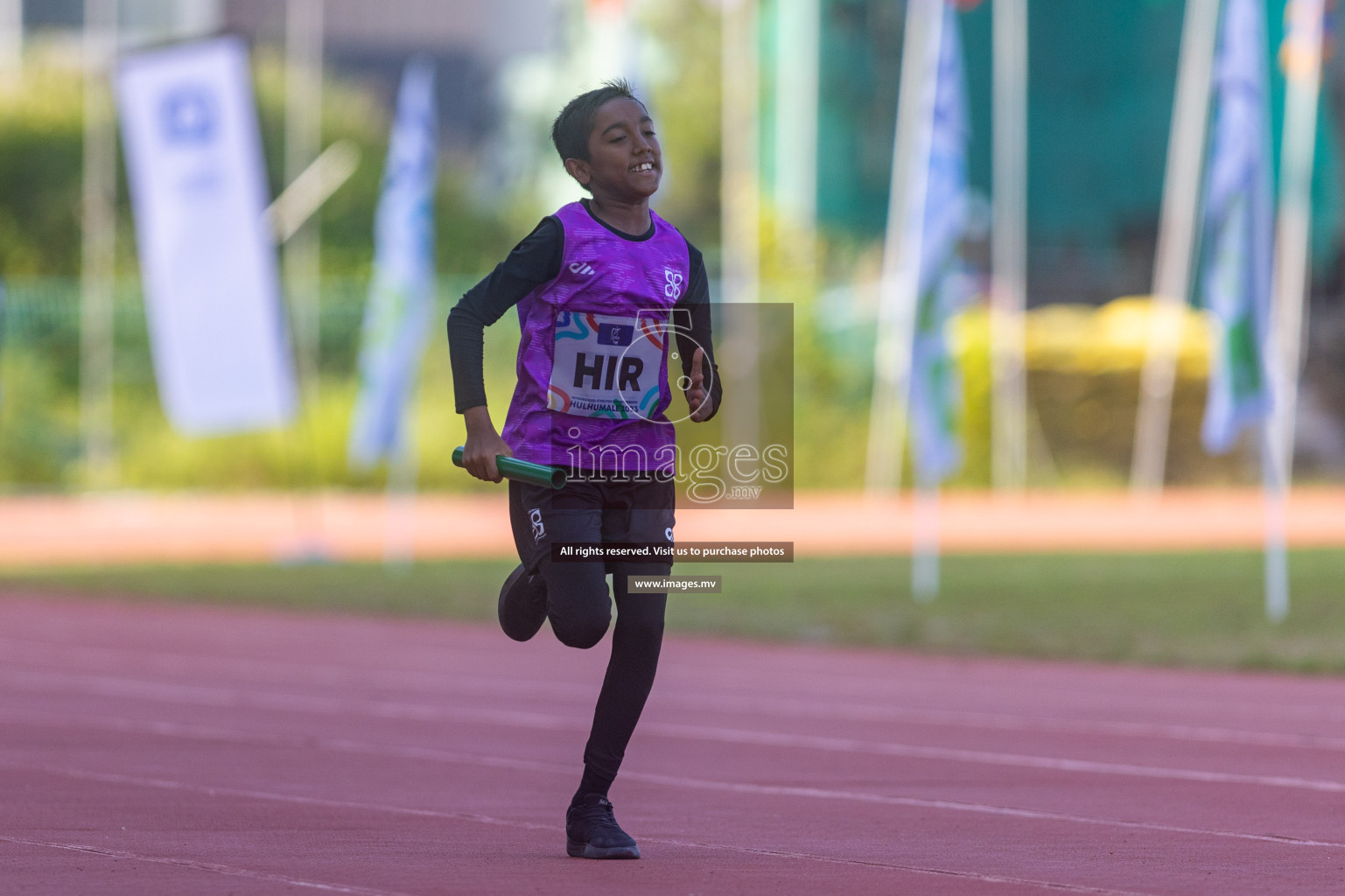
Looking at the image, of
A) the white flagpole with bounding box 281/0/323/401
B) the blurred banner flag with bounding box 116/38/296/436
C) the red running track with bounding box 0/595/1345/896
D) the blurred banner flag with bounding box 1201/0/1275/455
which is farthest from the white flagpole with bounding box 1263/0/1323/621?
the white flagpole with bounding box 281/0/323/401

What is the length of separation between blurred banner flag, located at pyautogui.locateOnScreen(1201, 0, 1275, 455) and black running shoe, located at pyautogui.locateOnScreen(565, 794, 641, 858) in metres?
9.78

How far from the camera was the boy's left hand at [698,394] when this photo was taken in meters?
5.63

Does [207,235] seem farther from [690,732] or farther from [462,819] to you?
[462,819]

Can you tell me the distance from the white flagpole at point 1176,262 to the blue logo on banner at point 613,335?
79.7 ft

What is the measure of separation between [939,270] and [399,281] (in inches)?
226

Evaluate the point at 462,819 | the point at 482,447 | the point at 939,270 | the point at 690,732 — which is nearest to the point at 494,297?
the point at 482,447

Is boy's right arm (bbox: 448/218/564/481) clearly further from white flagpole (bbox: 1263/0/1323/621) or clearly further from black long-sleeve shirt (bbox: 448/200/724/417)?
white flagpole (bbox: 1263/0/1323/621)

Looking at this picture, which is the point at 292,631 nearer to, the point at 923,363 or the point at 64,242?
the point at 923,363

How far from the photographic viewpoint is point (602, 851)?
5535 millimetres

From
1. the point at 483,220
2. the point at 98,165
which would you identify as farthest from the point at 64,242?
the point at 483,220

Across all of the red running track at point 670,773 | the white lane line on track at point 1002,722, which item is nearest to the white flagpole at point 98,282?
the red running track at point 670,773

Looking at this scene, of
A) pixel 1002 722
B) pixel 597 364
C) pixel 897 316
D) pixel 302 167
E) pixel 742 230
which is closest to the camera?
pixel 597 364

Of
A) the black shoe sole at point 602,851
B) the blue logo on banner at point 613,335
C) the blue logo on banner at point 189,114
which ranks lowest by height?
the black shoe sole at point 602,851

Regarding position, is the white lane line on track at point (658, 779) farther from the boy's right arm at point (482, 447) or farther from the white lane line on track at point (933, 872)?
the boy's right arm at point (482, 447)
